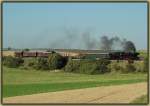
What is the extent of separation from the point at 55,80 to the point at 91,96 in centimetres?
532

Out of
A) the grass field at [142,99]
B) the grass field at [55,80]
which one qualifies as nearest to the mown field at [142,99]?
the grass field at [142,99]

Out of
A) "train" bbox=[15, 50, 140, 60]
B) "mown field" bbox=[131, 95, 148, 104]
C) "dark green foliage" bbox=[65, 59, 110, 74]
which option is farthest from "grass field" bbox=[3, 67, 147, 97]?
"mown field" bbox=[131, 95, 148, 104]

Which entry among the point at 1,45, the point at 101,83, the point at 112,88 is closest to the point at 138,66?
the point at 112,88

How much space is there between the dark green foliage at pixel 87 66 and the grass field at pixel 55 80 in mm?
282

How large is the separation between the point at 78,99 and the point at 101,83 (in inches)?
189

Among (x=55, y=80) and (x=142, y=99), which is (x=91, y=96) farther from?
(x=55, y=80)

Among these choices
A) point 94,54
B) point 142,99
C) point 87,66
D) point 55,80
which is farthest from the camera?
point 55,80

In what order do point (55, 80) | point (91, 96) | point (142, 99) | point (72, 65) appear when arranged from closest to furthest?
Answer: point (142, 99) → point (91, 96) → point (72, 65) → point (55, 80)

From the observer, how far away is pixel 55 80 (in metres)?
22.5

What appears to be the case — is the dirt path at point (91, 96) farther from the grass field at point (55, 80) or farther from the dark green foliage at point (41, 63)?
the dark green foliage at point (41, 63)

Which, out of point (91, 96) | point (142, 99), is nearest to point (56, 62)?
→ point (91, 96)

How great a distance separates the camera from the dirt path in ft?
52.6

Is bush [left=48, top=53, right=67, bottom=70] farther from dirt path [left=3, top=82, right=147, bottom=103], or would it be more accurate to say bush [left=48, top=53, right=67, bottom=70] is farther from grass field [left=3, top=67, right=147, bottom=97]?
dirt path [left=3, top=82, right=147, bottom=103]

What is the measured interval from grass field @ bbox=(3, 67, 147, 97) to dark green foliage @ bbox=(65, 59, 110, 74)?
0.28 m
